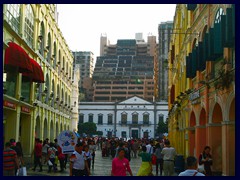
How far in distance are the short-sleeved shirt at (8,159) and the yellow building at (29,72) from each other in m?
5.95

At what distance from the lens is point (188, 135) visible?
981 inches

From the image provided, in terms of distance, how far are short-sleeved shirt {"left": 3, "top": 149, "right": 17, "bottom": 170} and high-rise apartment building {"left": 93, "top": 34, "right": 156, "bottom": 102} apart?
4272 inches

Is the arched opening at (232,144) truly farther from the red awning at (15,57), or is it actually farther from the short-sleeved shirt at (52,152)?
the red awning at (15,57)

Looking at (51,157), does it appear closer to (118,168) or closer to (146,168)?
(146,168)

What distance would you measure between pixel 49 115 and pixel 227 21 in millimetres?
21445

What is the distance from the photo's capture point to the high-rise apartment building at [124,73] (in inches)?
5335

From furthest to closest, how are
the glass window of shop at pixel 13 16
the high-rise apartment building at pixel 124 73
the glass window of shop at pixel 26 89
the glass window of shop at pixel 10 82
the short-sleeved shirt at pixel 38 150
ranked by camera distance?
1. the high-rise apartment building at pixel 124 73
2. the glass window of shop at pixel 26 89
3. the glass window of shop at pixel 10 82
4. the short-sleeved shirt at pixel 38 150
5. the glass window of shop at pixel 13 16

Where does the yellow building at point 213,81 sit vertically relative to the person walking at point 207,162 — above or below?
above

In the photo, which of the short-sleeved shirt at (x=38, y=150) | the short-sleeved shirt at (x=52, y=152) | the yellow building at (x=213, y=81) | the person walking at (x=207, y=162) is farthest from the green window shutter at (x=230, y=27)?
the short-sleeved shirt at (x=38, y=150)

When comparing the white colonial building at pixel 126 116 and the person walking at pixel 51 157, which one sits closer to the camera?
the person walking at pixel 51 157

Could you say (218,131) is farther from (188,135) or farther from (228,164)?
(188,135)

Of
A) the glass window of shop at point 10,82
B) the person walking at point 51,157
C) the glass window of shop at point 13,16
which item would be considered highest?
the glass window of shop at point 13,16

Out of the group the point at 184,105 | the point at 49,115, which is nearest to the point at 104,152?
the point at 49,115

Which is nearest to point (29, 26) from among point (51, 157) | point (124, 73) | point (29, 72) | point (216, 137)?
point (29, 72)
